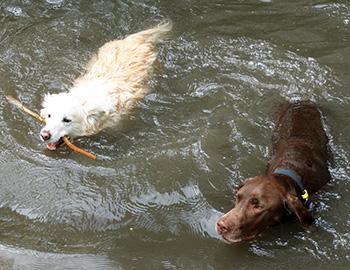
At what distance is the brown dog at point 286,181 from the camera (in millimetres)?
3645

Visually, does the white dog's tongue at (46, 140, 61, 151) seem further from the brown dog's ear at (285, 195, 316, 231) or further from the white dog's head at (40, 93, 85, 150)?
the brown dog's ear at (285, 195, 316, 231)

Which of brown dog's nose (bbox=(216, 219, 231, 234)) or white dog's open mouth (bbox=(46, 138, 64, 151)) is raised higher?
white dog's open mouth (bbox=(46, 138, 64, 151))

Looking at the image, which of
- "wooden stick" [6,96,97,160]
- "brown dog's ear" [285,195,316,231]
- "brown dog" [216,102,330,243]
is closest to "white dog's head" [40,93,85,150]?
"wooden stick" [6,96,97,160]

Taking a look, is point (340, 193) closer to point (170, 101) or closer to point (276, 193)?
point (276, 193)

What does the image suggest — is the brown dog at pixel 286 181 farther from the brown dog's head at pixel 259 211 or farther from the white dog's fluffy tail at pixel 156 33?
the white dog's fluffy tail at pixel 156 33

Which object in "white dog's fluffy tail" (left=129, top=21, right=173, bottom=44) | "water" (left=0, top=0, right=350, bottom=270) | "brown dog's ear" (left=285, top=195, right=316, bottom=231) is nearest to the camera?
"brown dog's ear" (left=285, top=195, right=316, bottom=231)

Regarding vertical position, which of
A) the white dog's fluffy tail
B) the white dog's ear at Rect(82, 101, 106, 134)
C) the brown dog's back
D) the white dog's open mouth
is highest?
the white dog's fluffy tail

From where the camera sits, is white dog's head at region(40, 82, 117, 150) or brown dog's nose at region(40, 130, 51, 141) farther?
white dog's head at region(40, 82, 117, 150)

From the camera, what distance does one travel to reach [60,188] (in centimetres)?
471

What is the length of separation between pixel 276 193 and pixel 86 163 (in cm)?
253

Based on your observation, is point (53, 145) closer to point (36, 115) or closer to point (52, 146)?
point (52, 146)

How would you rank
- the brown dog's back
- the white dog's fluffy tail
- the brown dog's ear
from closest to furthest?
the brown dog's ear
the brown dog's back
the white dog's fluffy tail

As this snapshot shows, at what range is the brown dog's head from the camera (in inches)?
143

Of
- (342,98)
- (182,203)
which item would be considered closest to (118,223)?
(182,203)
